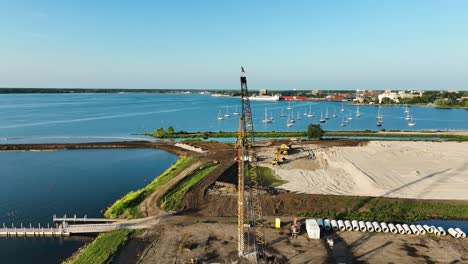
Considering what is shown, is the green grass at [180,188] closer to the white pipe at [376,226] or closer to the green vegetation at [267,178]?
the green vegetation at [267,178]

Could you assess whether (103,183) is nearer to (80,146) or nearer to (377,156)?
(80,146)

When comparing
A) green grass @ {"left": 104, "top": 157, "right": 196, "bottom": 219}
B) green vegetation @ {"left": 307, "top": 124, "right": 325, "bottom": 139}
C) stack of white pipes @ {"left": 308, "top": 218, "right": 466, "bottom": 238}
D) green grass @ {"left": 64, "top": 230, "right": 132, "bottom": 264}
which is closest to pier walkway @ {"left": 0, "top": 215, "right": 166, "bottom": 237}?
green grass @ {"left": 64, "top": 230, "right": 132, "bottom": 264}

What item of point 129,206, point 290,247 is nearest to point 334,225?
point 290,247

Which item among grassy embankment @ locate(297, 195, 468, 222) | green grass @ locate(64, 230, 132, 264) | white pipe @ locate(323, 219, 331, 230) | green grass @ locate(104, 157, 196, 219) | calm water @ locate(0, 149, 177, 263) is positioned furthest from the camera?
green grass @ locate(104, 157, 196, 219)

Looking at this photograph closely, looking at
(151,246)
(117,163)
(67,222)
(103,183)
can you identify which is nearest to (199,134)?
(117,163)

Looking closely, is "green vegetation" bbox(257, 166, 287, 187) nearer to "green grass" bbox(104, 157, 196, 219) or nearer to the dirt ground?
the dirt ground
